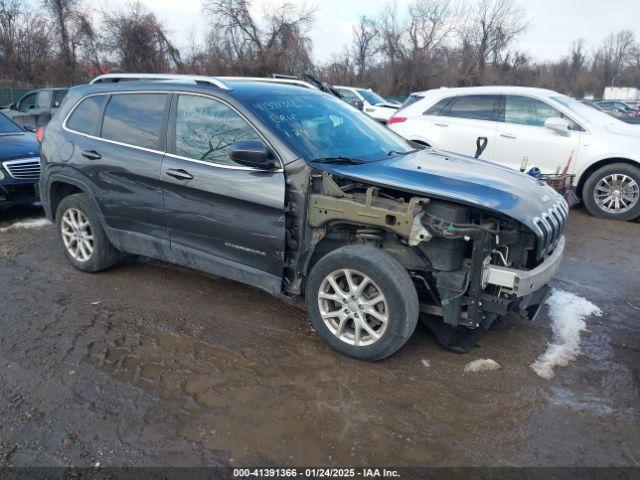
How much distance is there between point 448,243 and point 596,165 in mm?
5272

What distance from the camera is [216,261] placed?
13.6ft

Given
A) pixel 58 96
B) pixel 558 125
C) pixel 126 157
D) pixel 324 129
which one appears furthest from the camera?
pixel 58 96

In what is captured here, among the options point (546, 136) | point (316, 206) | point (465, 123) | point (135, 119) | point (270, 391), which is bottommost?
point (270, 391)

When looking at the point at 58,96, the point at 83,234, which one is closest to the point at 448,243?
the point at 83,234

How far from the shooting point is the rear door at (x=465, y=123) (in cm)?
802

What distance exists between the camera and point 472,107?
8234 mm

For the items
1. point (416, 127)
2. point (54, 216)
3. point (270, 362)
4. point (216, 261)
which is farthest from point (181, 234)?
point (416, 127)

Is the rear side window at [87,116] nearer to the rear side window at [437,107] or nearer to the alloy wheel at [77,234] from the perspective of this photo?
the alloy wheel at [77,234]

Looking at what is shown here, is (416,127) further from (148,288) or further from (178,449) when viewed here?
(178,449)

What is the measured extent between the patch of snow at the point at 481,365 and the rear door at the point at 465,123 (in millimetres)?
5042

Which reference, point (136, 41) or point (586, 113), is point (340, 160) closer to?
point (586, 113)

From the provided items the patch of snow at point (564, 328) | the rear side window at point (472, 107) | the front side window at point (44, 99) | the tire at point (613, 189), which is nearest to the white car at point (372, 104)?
the rear side window at point (472, 107)

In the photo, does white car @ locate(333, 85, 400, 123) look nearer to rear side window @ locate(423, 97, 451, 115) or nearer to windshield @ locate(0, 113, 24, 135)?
rear side window @ locate(423, 97, 451, 115)

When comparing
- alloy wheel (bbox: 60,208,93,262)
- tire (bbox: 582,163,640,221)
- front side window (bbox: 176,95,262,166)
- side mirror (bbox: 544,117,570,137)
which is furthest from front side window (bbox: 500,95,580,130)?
alloy wheel (bbox: 60,208,93,262)
